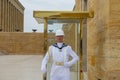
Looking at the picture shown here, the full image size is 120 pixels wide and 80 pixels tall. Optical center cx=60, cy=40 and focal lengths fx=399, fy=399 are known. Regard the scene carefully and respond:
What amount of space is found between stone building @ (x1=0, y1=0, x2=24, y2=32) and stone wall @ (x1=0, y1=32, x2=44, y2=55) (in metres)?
24.5

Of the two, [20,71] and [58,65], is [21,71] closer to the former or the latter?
[20,71]

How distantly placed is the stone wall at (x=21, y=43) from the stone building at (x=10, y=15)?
24472 mm

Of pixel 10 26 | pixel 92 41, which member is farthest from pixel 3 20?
pixel 92 41

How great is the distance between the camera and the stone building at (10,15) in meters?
80.7

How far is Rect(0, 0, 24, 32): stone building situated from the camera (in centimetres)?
8069

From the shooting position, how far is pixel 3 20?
268 feet

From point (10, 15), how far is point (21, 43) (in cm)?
4193

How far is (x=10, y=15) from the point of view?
297ft

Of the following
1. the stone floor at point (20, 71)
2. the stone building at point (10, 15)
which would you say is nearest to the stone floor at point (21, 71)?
the stone floor at point (20, 71)

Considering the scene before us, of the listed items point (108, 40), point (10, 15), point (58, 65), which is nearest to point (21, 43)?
point (108, 40)

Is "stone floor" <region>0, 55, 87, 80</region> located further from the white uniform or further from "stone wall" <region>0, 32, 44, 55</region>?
"stone wall" <region>0, 32, 44, 55</region>

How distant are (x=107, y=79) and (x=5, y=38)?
4047 cm

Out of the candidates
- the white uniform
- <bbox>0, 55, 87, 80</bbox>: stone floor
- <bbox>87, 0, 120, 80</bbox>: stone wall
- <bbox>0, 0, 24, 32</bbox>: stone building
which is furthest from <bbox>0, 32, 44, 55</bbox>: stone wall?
the white uniform

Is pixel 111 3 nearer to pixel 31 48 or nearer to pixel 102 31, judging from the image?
pixel 102 31
